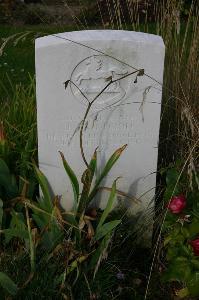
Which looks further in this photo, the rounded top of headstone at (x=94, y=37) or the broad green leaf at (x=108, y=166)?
the broad green leaf at (x=108, y=166)

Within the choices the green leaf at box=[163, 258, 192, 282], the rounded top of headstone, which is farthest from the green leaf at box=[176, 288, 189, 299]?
the rounded top of headstone

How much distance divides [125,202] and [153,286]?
0.44 metres

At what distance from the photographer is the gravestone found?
249cm

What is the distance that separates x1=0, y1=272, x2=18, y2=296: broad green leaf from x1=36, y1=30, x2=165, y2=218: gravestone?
0.67 meters

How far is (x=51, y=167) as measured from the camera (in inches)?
109

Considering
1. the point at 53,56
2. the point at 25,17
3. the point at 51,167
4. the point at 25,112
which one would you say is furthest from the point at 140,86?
the point at 25,17

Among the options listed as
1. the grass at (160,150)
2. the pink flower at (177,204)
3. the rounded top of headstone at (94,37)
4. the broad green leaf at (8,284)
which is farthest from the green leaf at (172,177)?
the broad green leaf at (8,284)

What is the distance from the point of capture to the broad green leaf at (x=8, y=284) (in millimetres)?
2242

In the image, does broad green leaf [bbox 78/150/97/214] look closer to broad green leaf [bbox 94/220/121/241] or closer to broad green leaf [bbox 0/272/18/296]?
broad green leaf [bbox 94/220/121/241]

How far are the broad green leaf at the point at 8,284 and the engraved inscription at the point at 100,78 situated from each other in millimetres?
877

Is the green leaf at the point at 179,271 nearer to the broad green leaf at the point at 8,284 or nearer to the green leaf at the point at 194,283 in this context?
the green leaf at the point at 194,283

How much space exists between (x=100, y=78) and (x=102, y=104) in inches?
5.1

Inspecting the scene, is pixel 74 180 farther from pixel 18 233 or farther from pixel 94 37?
pixel 94 37

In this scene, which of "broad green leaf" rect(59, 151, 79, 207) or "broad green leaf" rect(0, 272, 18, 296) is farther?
"broad green leaf" rect(59, 151, 79, 207)
